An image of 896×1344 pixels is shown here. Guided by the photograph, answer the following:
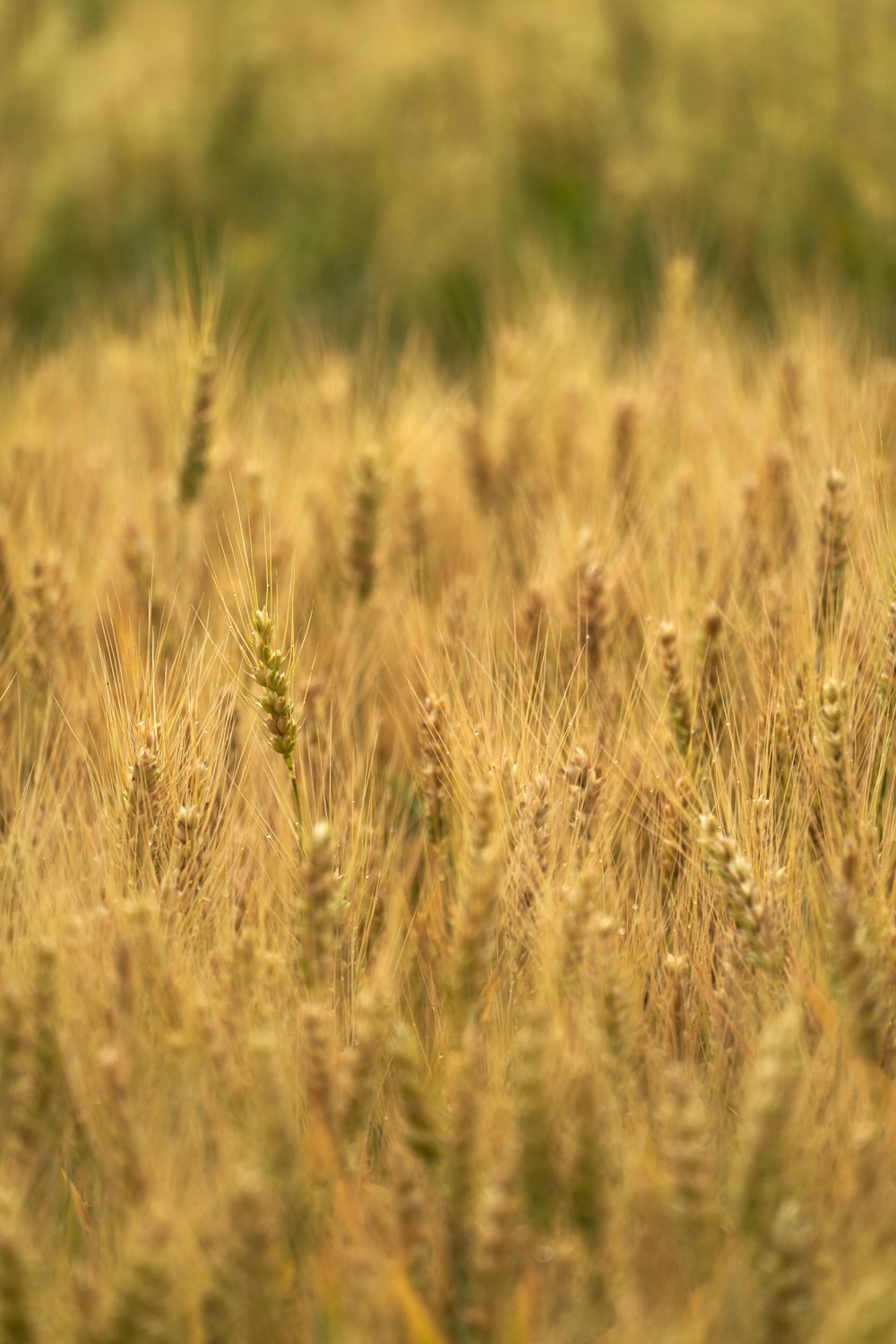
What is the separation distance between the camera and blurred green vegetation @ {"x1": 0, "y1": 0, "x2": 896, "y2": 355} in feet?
11.0

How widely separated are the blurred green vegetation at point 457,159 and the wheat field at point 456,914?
153 cm

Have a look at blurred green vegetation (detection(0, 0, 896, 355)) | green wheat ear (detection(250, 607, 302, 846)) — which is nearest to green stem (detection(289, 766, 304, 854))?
green wheat ear (detection(250, 607, 302, 846))

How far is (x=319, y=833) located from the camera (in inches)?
41.4

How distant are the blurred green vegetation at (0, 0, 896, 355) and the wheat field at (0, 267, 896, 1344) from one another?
1.53 metres

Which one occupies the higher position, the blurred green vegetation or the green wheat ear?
the blurred green vegetation

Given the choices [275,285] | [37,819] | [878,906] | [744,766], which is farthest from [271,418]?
[878,906]

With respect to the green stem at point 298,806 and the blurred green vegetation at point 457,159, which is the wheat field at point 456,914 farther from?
the blurred green vegetation at point 457,159

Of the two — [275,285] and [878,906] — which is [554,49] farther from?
[878,906]

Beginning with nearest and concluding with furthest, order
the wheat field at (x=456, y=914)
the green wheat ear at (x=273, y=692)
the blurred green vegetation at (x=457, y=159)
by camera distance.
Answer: the wheat field at (x=456, y=914) → the green wheat ear at (x=273, y=692) → the blurred green vegetation at (x=457, y=159)

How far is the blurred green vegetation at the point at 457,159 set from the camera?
336 centimetres

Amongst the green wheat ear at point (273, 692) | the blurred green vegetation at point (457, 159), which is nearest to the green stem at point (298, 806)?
the green wheat ear at point (273, 692)

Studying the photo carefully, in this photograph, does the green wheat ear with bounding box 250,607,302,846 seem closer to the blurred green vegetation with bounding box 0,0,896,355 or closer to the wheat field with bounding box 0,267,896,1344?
the wheat field with bounding box 0,267,896,1344

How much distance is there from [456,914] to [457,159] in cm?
304

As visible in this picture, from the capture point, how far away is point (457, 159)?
11.7 ft
